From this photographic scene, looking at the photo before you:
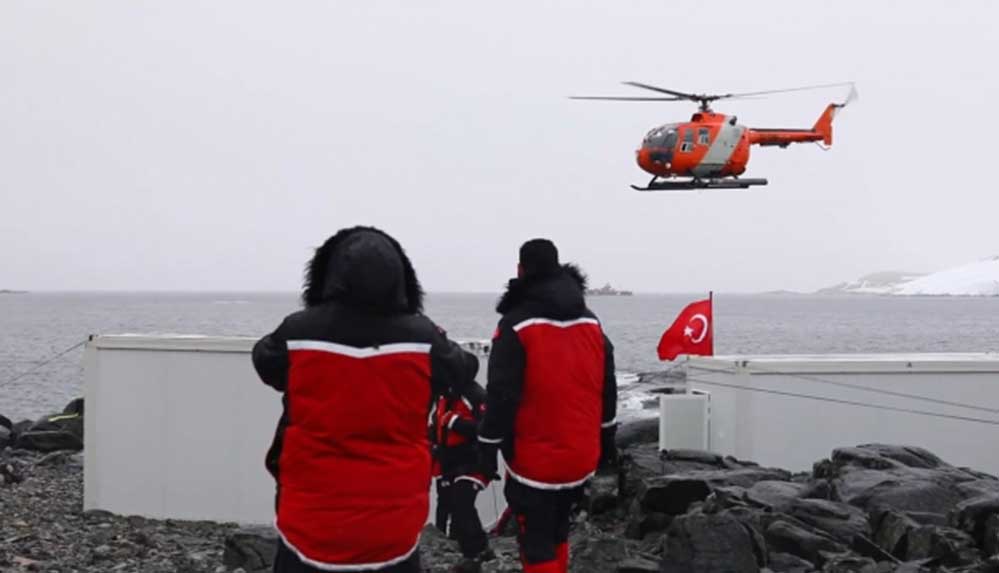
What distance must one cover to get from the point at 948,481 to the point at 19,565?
687cm

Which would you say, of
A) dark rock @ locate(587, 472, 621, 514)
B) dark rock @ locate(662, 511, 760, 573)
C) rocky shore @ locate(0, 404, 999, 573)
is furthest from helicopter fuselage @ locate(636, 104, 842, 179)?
dark rock @ locate(662, 511, 760, 573)

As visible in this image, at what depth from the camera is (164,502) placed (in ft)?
38.9

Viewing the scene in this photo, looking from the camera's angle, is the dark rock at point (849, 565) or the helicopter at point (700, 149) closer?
the dark rock at point (849, 565)

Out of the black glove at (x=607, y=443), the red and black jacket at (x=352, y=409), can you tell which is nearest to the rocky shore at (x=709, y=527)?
the black glove at (x=607, y=443)

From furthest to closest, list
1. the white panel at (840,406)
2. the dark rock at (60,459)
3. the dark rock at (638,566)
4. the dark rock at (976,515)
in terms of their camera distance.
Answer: the dark rock at (60,459), the white panel at (840,406), the dark rock at (976,515), the dark rock at (638,566)

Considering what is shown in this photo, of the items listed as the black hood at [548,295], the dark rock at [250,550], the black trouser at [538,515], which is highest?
the black hood at [548,295]

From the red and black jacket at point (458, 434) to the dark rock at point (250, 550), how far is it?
142 centimetres

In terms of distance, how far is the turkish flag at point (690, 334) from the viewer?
14836 millimetres

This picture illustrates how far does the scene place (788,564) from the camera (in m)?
8.01

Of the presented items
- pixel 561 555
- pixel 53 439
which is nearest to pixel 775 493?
pixel 561 555

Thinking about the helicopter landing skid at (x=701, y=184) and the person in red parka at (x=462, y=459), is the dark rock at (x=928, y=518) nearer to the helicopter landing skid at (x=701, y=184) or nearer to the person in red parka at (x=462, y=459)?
the person in red parka at (x=462, y=459)

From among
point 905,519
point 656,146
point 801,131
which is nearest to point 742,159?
point 656,146

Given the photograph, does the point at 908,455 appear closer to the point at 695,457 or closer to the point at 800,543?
the point at 695,457

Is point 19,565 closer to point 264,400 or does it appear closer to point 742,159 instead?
point 264,400
